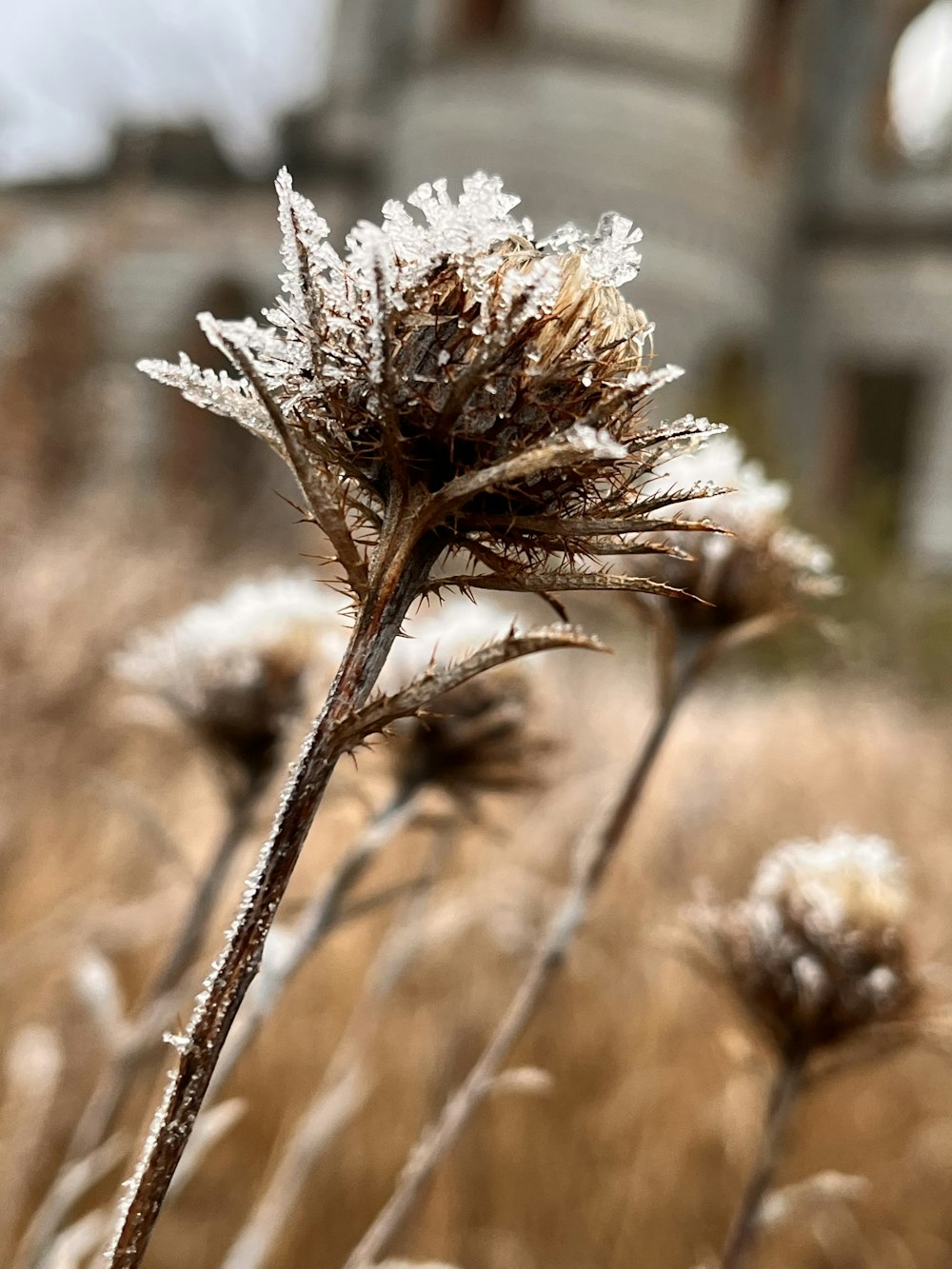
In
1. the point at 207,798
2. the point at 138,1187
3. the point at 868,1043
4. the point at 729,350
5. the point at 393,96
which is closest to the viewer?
the point at 138,1187

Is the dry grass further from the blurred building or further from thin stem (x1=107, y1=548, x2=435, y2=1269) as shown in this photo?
the blurred building

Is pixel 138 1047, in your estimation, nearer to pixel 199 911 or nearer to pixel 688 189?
pixel 199 911

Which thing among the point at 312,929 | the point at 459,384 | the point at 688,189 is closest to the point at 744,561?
the point at 312,929

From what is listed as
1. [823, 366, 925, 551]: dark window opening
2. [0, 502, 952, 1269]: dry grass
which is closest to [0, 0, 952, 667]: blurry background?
[823, 366, 925, 551]: dark window opening

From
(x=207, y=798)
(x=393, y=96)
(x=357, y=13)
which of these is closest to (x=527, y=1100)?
(x=207, y=798)

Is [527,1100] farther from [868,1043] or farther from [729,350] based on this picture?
[729,350]
